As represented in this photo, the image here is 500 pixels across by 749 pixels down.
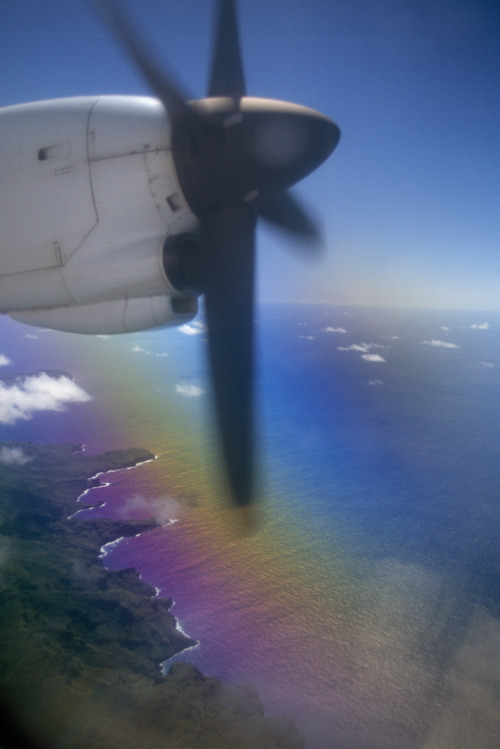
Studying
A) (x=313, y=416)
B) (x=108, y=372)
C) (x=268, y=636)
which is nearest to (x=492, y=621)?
(x=268, y=636)

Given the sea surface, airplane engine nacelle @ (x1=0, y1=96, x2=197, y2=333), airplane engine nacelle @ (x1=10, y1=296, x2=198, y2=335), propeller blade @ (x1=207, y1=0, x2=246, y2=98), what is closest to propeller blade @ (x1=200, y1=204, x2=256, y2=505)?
the sea surface

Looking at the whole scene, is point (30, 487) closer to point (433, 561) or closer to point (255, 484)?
point (433, 561)

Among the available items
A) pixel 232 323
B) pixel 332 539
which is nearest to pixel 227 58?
pixel 232 323

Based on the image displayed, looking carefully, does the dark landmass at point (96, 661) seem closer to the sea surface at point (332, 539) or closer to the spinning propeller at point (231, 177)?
the sea surface at point (332, 539)

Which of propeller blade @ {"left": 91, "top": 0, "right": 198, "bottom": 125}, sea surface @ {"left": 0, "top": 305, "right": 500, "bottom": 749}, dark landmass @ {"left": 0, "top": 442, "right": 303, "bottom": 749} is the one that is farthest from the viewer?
sea surface @ {"left": 0, "top": 305, "right": 500, "bottom": 749}

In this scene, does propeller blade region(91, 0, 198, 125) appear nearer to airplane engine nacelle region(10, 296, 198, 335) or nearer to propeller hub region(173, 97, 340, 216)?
propeller hub region(173, 97, 340, 216)

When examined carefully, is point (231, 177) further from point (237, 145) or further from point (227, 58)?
point (227, 58)
